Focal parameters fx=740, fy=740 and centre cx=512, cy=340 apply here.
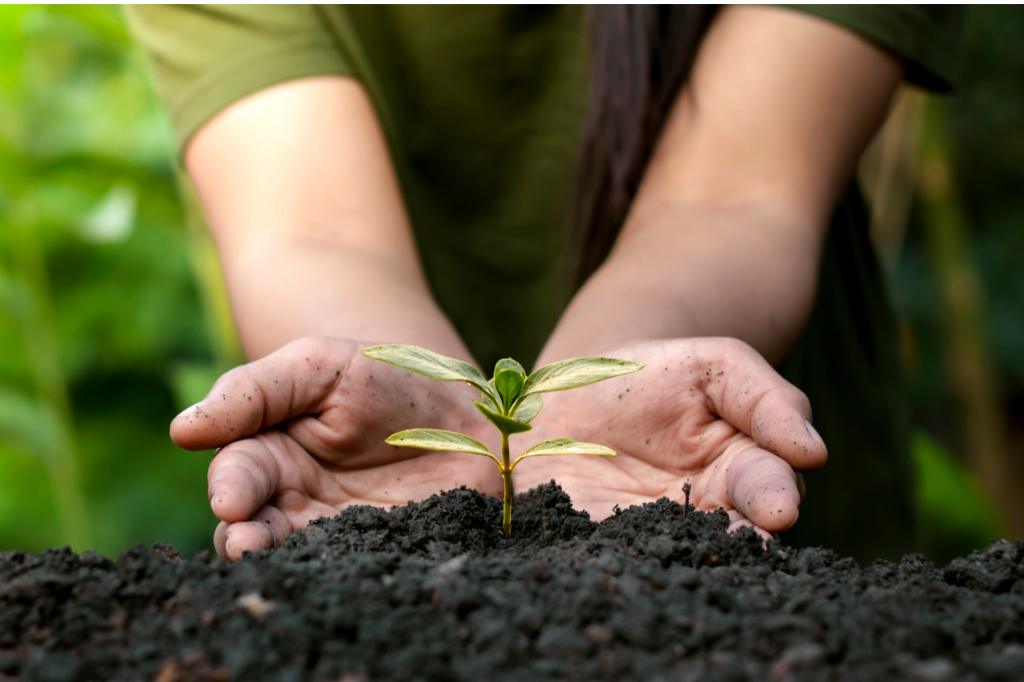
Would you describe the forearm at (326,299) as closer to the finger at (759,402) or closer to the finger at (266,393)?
the finger at (266,393)

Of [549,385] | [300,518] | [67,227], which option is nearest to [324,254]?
[300,518]

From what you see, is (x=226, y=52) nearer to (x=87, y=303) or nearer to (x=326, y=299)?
(x=326, y=299)

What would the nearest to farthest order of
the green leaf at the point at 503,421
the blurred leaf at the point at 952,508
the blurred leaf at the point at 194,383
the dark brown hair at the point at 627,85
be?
1. the green leaf at the point at 503,421
2. the dark brown hair at the point at 627,85
3. the blurred leaf at the point at 194,383
4. the blurred leaf at the point at 952,508

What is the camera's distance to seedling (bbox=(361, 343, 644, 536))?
27.2 inches

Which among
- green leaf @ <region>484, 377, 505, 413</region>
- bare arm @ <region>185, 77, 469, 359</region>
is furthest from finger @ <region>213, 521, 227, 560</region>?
bare arm @ <region>185, 77, 469, 359</region>

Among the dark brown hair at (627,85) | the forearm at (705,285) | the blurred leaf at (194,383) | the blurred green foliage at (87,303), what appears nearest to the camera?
the forearm at (705,285)

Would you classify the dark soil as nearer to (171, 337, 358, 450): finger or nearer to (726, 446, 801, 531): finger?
(726, 446, 801, 531): finger

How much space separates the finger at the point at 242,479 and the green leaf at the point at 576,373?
0.92 feet

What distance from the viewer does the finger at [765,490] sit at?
0.69m

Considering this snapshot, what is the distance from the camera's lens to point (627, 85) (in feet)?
4.26

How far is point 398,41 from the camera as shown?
157 centimetres

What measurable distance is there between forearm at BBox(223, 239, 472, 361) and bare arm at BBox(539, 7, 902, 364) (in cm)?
21

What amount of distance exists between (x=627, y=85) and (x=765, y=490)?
2.75 feet

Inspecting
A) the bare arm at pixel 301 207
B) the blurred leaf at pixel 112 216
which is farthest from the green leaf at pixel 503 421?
the blurred leaf at pixel 112 216
